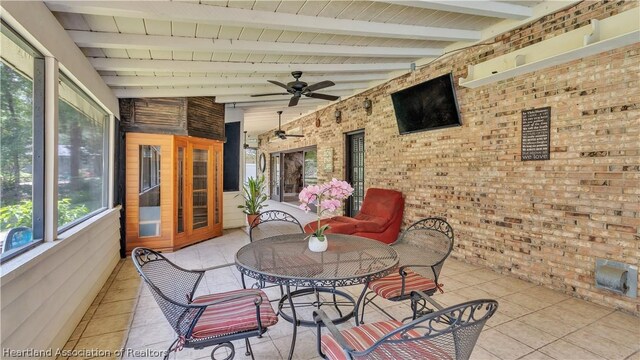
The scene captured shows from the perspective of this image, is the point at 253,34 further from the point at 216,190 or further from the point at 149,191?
the point at 216,190

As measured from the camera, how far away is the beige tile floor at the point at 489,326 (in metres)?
2.21

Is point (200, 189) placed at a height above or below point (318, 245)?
above

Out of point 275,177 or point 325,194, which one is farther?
point 275,177

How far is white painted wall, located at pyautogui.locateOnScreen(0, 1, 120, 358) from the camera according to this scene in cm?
166

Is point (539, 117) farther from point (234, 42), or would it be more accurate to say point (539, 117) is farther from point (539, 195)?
point (234, 42)

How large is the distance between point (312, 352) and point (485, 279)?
2.48 metres

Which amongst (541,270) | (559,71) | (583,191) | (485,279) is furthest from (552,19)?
(485,279)

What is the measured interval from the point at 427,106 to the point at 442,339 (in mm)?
3905

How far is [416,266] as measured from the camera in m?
2.31

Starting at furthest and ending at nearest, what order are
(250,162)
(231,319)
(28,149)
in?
(250,162) < (28,149) < (231,319)

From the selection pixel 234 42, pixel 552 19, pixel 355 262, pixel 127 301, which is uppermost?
pixel 552 19

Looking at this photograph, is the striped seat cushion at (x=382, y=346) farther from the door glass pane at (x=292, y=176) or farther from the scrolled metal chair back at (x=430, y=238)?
the door glass pane at (x=292, y=176)

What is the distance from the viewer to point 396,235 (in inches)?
202

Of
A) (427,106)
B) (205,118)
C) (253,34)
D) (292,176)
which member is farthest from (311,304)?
(292,176)
